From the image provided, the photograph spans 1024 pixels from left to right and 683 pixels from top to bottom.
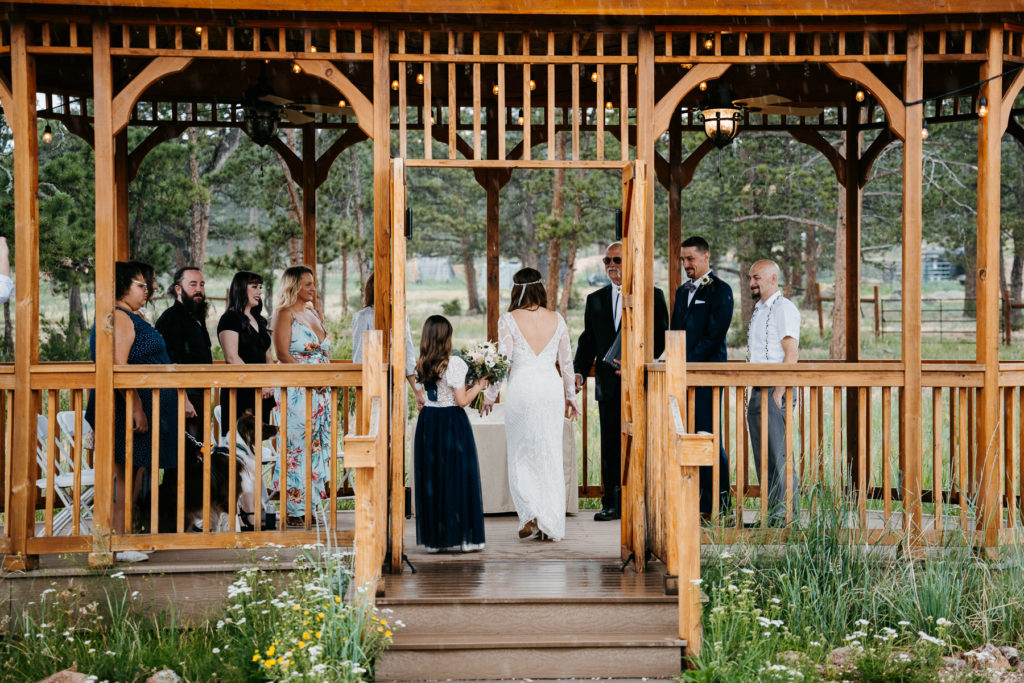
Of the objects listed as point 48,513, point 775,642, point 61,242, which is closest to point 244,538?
point 48,513

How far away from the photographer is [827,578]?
6.18 meters

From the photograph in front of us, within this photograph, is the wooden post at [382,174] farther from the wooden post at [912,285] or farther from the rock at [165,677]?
the wooden post at [912,285]

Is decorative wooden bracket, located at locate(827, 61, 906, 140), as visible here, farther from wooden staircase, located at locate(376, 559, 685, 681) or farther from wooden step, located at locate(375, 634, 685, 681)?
wooden step, located at locate(375, 634, 685, 681)

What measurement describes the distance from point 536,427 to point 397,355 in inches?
62.0

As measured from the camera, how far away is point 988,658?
5.73m

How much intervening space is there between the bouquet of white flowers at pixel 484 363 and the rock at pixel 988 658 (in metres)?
3.30

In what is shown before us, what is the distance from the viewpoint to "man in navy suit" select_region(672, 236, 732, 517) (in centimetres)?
762

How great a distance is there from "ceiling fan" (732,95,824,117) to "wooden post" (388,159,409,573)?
366cm

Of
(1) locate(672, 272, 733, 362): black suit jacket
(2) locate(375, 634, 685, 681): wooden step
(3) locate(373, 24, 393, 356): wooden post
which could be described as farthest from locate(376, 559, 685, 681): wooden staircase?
(1) locate(672, 272, 733, 362): black suit jacket

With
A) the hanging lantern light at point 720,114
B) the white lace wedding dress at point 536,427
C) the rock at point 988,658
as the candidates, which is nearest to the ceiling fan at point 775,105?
the hanging lantern light at point 720,114

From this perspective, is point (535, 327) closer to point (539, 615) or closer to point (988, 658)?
point (539, 615)

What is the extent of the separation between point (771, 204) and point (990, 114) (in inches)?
706

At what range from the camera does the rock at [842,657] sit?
18.4 ft

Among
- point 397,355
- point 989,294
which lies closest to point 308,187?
point 397,355
